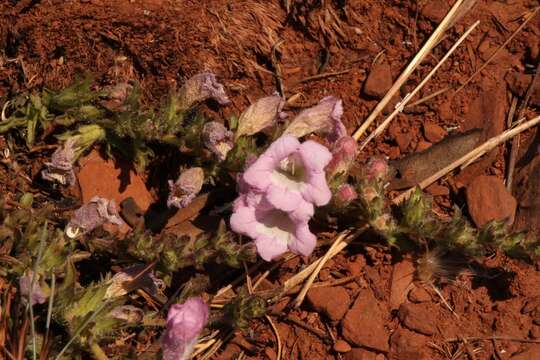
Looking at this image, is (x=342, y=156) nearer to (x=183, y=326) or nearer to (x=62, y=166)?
(x=183, y=326)

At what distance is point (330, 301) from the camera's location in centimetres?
403

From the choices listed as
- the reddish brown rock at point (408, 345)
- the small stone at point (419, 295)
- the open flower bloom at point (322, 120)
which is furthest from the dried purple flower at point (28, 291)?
the small stone at point (419, 295)

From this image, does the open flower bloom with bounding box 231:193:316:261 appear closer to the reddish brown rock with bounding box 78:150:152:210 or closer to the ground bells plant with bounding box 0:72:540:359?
the ground bells plant with bounding box 0:72:540:359

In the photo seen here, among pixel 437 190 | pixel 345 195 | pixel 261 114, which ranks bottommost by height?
pixel 437 190

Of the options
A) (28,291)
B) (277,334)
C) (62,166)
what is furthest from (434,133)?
(28,291)

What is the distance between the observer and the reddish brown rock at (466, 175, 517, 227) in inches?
163

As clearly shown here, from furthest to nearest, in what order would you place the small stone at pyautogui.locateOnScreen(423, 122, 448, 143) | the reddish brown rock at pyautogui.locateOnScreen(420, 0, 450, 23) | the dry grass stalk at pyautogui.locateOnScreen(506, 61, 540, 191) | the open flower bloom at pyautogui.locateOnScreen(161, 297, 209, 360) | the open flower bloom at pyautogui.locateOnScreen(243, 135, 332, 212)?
the reddish brown rock at pyautogui.locateOnScreen(420, 0, 450, 23) → the small stone at pyautogui.locateOnScreen(423, 122, 448, 143) → the dry grass stalk at pyautogui.locateOnScreen(506, 61, 540, 191) → the open flower bloom at pyautogui.locateOnScreen(243, 135, 332, 212) → the open flower bloom at pyautogui.locateOnScreen(161, 297, 209, 360)

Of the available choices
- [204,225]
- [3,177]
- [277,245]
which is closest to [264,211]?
[277,245]

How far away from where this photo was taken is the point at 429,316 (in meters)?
3.97

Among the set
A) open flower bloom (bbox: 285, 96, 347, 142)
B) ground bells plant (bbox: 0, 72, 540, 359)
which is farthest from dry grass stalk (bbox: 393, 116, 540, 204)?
open flower bloom (bbox: 285, 96, 347, 142)

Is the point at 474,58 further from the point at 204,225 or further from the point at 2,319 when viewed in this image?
the point at 2,319

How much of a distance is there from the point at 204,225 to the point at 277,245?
2.22 feet

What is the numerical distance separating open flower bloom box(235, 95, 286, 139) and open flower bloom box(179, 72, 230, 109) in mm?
230

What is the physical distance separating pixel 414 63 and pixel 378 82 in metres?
0.26
